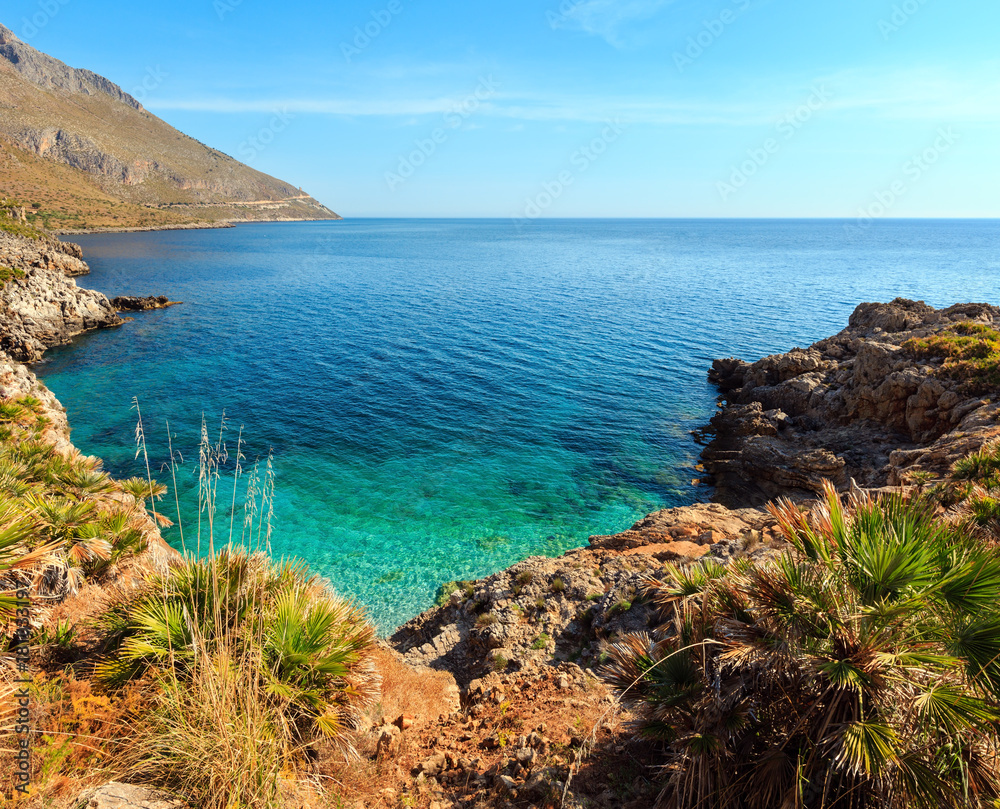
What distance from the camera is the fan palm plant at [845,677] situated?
3.90 metres

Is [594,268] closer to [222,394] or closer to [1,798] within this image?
[222,394]

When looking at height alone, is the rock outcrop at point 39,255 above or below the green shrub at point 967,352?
above

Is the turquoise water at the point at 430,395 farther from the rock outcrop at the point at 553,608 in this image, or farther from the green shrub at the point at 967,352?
the green shrub at the point at 967,352

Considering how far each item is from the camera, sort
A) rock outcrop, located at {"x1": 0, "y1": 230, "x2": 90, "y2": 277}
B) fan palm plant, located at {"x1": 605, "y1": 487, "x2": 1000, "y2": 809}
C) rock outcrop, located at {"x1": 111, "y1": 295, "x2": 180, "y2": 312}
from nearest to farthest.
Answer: fan palm plant, located at {"x1": 605, "y1": 487, "x2": 1000, "y2": 809}, rock outcrop, located at {"x1": 0, "y1": 230, "x2": 90, "y2": 277}, rock outcrop, located at {"x1": 111, "y1": 295, "x2": 180, "y2": 312}

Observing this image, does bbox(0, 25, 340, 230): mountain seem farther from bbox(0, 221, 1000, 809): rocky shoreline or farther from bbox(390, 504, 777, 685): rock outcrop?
bbox(0, 221, 1000, 809): rocky shoreline

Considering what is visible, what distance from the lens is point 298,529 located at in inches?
720

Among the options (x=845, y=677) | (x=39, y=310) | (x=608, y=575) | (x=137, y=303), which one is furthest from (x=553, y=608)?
(x=137, y=303)

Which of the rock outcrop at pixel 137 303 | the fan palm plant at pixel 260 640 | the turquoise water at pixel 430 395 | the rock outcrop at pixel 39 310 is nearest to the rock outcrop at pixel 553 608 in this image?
the turquoise water at pixel 430 395

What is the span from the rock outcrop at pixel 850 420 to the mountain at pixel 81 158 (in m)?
136

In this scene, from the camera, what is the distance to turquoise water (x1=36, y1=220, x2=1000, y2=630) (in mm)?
18625

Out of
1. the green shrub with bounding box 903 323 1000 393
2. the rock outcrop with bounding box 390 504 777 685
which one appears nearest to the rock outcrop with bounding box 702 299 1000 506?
the green shrub with bounding box 903 323 1000 393

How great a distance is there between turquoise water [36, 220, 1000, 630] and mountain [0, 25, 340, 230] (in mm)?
84708

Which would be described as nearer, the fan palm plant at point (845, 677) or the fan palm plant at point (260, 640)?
the fan palm plant at point (845, 677)

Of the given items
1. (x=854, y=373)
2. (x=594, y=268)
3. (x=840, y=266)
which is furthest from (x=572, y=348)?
(x=840, y=266)
